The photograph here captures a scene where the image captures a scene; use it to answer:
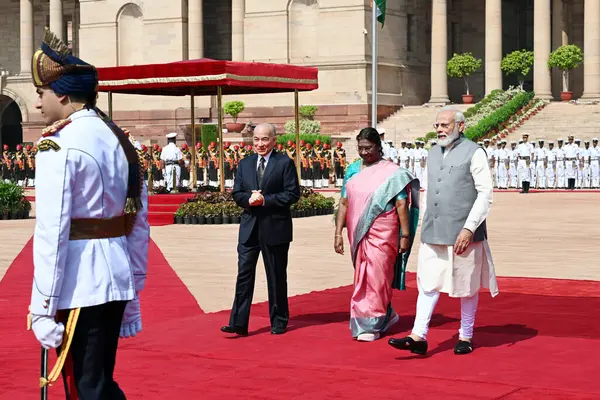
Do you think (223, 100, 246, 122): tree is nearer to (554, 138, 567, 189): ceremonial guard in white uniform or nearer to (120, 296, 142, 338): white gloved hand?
(554, 138, 567, 189): ceremonial guard in white uniform

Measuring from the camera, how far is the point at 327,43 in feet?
167

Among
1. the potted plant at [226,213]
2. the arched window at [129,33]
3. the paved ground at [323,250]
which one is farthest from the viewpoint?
the arched window at [129,33]

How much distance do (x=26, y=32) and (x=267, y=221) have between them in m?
52.6

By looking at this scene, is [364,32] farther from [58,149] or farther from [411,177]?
[58,149]

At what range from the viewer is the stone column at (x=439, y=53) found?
5153 centimetres

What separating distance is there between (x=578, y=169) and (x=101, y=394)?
34022 mm

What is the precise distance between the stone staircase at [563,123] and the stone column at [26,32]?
27.1 metres

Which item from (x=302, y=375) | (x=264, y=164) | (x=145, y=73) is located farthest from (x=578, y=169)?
(x=302, y=375)

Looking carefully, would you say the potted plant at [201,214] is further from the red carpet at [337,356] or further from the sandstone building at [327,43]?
the sandstone building at [327,43]

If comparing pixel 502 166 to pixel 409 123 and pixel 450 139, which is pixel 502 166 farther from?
pixel 450 139

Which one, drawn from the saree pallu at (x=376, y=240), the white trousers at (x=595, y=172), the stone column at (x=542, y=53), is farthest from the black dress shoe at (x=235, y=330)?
the stone column at (x=542, y=53)

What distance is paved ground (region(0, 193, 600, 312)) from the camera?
14.1 meters

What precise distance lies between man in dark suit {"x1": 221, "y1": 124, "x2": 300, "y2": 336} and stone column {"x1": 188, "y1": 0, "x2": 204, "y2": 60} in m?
44.3

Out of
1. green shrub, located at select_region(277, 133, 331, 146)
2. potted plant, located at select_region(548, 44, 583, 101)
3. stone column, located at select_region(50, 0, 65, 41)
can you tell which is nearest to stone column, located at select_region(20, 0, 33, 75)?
stone column, located at select_region(50, 0, 65, 41)
